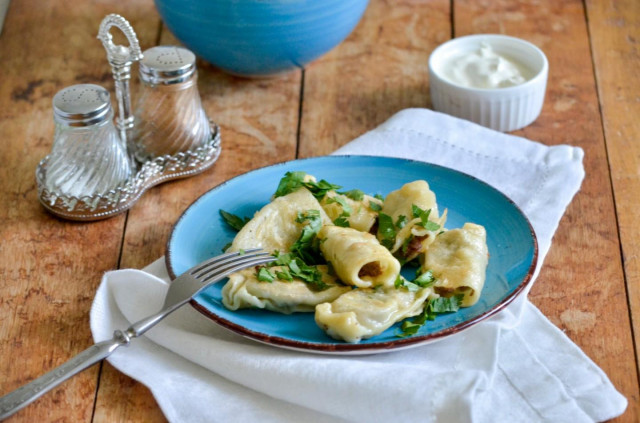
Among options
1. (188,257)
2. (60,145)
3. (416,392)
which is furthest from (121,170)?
(416,392)

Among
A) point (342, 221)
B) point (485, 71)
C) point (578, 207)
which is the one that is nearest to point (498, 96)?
point (485, 71)

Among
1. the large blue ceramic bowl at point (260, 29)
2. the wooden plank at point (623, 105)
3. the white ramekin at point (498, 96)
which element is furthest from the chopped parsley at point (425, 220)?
the large blue ceramic bowl at point (260, 29)

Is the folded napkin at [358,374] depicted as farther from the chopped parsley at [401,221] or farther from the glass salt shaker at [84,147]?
the glass salt shaker at [84,147]

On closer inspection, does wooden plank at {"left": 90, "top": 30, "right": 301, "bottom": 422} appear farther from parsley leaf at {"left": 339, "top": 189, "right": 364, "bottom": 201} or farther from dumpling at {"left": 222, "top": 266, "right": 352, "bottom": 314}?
parsley leaf at {"left": 339, "top": 189, "right": 364, "bottom": 201}

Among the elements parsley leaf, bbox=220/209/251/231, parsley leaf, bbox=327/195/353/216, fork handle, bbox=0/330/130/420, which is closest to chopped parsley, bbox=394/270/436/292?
parsley leaf, bbox=327/195/353/216

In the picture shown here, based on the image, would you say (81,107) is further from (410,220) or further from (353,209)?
(410,220)

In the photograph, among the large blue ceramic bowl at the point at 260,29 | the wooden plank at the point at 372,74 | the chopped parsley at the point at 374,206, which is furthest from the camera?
the wooden plank at the point at 372,74
